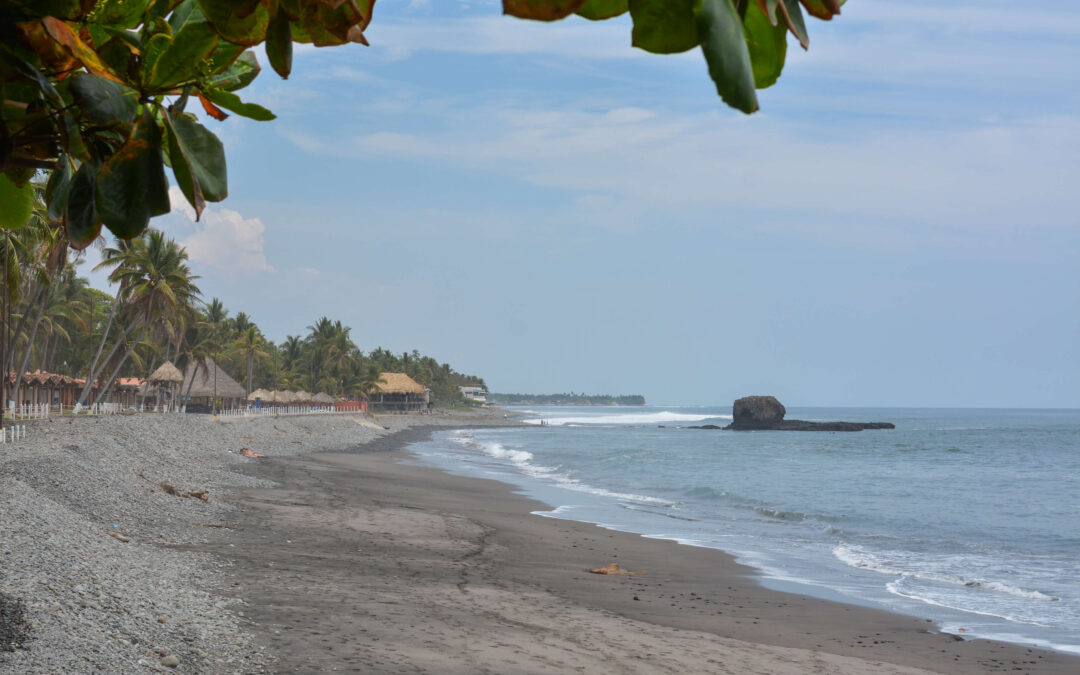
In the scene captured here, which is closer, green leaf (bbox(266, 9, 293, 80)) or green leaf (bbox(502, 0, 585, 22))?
green leaf (bbox(502, 0, 585, 22))

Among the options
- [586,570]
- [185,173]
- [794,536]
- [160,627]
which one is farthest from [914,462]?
[185,173]

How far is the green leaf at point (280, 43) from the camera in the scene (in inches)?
40.8

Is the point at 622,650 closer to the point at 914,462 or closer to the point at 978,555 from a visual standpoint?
the point at 978,555

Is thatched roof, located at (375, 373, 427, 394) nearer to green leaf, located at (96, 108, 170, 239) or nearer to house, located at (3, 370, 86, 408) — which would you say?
house, located at (3, 370, 86, 408)

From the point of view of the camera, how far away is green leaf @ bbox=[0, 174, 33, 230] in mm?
1518

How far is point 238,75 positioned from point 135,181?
0.22 metres

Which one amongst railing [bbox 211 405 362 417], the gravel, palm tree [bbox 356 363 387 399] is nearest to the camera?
the gravel

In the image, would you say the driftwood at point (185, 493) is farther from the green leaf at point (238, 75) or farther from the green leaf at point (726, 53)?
the green leaf at point (726, 53)

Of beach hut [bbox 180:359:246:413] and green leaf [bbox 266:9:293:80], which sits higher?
green leaf [bbox 266:9:293:80]

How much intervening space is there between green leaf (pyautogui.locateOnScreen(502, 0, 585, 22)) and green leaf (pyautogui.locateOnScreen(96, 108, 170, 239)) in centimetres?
68

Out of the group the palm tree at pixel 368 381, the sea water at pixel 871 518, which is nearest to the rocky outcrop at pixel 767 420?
the palm tree at pixel 368 381

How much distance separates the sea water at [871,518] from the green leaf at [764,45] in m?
10.3

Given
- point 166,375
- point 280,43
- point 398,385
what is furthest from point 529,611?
point 398,385

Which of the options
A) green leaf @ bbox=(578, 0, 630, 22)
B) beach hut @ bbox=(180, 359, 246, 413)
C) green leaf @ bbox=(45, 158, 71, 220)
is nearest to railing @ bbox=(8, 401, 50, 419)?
beach hut @ bbox=(180, 359, 246, 413)
